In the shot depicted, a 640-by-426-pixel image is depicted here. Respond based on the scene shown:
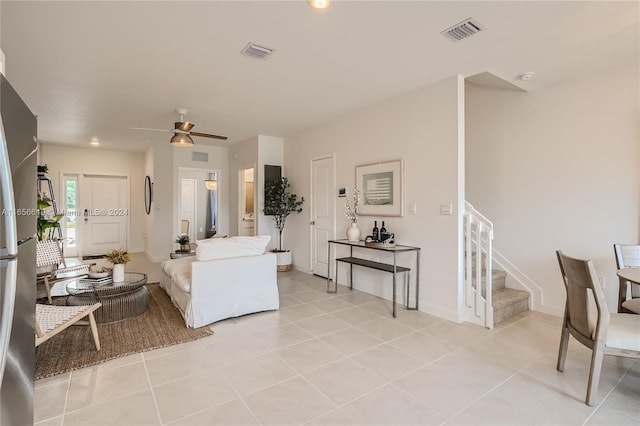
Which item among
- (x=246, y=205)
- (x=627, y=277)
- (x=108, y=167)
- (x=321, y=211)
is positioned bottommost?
(x=627, y=277)

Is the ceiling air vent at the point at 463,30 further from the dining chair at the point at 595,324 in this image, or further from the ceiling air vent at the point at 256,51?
the dining chair at the point at 595,324

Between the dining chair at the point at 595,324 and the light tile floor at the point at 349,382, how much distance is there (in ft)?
1.07

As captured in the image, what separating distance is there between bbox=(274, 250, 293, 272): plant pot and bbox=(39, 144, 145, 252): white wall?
15.2ft

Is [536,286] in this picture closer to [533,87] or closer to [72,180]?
[533,87]

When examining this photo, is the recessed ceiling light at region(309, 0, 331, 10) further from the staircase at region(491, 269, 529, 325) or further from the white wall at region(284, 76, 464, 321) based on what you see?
the staircase at region(491, 269, 529, 325)

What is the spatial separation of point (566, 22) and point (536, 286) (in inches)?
111

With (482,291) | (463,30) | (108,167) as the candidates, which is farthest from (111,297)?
(108,167)

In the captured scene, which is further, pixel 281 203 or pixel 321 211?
pixel 281 203

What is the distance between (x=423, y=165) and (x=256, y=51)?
221 cm

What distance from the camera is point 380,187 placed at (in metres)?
4.36

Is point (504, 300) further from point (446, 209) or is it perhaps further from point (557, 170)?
point (557, 170)

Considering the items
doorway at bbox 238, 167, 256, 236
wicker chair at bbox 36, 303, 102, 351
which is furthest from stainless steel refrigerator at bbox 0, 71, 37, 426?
doorway at bbox 238, 167, 256, 236

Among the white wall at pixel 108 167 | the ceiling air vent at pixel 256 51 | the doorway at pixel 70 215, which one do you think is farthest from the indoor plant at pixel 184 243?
the doorway at pixel 70 215

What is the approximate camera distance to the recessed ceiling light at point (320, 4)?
218cm
